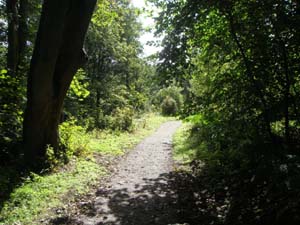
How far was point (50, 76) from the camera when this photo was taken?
761 cm

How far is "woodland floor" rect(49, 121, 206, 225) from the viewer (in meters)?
5.42

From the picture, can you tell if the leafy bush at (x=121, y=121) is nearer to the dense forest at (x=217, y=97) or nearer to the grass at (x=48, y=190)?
the dense forest at (x=217, y=97)

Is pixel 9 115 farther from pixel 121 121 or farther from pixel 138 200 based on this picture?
pixel 121 121

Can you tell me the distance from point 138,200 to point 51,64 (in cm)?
413

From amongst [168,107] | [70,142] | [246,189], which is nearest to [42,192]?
[70,142]

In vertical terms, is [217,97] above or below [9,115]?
above

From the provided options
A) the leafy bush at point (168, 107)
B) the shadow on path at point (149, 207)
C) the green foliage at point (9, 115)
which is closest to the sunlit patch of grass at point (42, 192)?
the shadow on path at point (149, 207)

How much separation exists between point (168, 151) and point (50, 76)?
622 centimetres

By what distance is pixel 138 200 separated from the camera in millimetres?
6344

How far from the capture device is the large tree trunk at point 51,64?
7.13 metres

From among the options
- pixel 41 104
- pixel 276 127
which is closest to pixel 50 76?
pixel 41 104

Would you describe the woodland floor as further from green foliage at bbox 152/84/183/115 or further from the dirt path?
green foliage at bbox 152/84/183/115

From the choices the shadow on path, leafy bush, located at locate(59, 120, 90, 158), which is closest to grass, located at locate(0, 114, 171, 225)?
leafy bush, located at locate(59, 120, 90, 158)

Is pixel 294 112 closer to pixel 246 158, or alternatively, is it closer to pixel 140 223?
pixel 246 158
